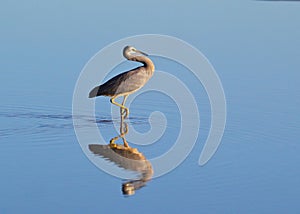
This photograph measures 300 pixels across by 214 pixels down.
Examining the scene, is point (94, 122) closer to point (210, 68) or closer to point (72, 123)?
point (72, 123)

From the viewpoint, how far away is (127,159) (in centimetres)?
772

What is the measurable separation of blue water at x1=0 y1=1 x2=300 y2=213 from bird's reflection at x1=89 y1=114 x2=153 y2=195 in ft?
0.32

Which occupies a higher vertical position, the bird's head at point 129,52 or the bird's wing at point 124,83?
the bird's head at point 129,52

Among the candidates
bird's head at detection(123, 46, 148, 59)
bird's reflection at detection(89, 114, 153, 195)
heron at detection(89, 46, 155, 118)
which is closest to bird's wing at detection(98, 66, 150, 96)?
heron at detection(89, 46, 155, 118)

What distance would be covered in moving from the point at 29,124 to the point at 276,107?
250 centimetres

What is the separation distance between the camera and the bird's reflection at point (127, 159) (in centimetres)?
703

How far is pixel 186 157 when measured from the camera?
777 centimetres

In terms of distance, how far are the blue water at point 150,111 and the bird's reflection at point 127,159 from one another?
0.10m

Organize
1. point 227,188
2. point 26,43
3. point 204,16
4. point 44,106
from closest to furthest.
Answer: point 227,188 < point 44,106 < point 26,43 < point 204,16

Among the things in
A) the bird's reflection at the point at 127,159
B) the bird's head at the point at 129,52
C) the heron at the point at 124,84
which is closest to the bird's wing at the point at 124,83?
the heron at the point at 124,84

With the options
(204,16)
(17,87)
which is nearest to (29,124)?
(17,87)

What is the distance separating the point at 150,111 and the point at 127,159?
1.46 m

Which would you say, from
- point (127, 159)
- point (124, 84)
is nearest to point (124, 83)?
point (124, 84)

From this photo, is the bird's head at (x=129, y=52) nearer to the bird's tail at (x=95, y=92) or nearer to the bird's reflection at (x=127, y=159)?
the bird's tail at (x=95, y=92)
